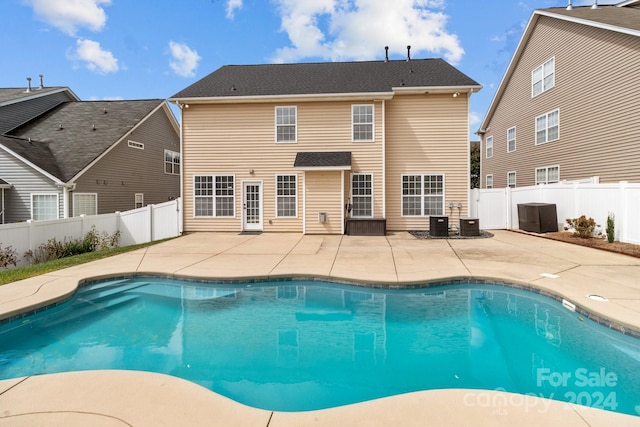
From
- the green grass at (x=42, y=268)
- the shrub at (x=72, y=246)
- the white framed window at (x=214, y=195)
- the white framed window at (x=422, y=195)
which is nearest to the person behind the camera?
the green grass at (x=42, y=268)

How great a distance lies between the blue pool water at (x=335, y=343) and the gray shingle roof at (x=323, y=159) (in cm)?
729

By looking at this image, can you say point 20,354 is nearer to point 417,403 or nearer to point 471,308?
point 417,403

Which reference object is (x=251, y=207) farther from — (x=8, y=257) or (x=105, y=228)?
(x=8, y=257)

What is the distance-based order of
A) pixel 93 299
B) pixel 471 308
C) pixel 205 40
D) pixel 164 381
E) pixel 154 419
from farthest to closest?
pixel 205 40
pixel 93 299
pixel 471 308
pixel 164 381
pixel 154 419

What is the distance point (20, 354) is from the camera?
4.44 m

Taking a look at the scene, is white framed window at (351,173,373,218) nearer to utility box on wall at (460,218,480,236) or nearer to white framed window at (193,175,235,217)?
utility box on wall at (460,218,480,236)

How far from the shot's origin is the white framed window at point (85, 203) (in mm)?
15342

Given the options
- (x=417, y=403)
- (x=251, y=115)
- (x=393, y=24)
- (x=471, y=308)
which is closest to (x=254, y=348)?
(x=417, y=403)

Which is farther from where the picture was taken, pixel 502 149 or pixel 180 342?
pixel 502 149

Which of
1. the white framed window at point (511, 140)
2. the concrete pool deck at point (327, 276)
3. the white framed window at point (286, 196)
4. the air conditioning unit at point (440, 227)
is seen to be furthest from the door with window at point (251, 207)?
the white framed window at point (511, 140)

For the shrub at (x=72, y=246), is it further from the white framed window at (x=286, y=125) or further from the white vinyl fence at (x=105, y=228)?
the white framed window at (x=286, y=125)

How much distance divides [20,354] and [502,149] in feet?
79.4

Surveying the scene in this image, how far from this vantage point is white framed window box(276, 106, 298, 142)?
1437 cm

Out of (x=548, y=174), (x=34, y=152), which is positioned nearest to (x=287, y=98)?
(x=34, y=152)
